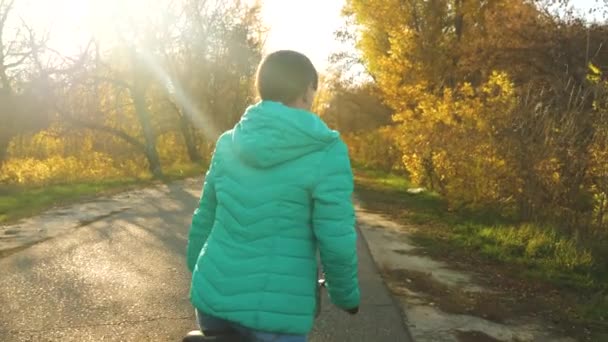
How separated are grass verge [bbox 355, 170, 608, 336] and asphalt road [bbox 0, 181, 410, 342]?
5.27 ft

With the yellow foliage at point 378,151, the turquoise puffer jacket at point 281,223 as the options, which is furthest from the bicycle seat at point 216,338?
the yellow foliage at point 378,151

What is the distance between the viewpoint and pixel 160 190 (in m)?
21.2

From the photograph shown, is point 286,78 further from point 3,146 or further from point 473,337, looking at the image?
point 3,146

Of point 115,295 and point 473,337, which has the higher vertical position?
point 473,337

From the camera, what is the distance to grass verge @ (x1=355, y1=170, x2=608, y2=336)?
7273 millimetres

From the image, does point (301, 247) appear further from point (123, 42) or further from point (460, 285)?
point (123, 42)

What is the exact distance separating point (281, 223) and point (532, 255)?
27.4ft

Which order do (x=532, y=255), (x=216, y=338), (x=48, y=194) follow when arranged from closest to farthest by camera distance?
(x=216, y=338) → (x=532, y=255) → (x=48, y=194)

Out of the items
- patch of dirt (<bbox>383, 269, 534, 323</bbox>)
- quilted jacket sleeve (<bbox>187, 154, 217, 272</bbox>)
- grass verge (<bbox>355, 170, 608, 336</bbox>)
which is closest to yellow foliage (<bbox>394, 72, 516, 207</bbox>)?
grass verge (<bbox>355, 170, 608, 336</bbox>)

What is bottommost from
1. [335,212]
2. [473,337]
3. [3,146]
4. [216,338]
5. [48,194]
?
[48,194]

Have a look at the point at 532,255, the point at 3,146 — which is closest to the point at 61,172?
the point at 3,146

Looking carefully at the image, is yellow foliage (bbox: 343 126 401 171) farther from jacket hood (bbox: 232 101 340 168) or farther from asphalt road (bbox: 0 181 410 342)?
jacket hood (bbox: 232 101 340 168)

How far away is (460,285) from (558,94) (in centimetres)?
547

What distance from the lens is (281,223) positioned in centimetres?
242
